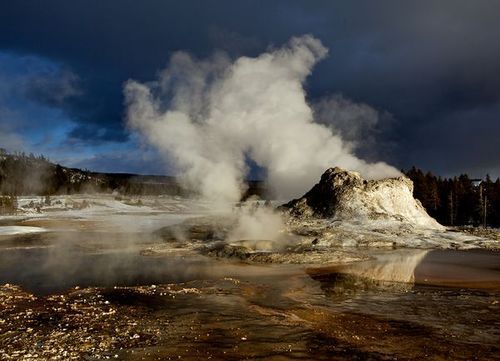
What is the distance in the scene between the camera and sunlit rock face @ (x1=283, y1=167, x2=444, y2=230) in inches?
1496

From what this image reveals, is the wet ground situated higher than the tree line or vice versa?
the tree line

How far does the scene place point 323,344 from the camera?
1100cm

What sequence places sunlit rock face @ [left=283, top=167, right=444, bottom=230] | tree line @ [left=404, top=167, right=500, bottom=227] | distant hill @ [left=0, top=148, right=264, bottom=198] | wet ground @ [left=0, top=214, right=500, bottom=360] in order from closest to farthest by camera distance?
wet ground @ [left=0, top=214, right=500, bottom=360], sunlit rock face @ [left=283, top=167, right=444, bottom=230], tree line @ [left=404, top=167, right=500, bottom=227], distant hill @ [left=0, top=148, right=264, bottom=198]

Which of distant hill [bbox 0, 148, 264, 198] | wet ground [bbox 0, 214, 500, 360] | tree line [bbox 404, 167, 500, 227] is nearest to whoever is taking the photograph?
wet ground [bbox 0, 214, 500, 360]

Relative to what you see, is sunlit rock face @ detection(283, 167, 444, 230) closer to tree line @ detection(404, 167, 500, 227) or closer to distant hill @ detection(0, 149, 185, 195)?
tree line @ detection(404, 167, 500, 227)

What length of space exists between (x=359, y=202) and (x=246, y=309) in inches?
1022

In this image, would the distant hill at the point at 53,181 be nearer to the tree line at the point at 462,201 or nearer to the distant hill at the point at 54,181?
the distant hill at the point at 54,181

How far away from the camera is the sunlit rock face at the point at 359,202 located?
38.0 meters

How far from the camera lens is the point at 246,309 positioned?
14.6 meters

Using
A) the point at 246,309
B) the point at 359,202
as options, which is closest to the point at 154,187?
the point at 359,202

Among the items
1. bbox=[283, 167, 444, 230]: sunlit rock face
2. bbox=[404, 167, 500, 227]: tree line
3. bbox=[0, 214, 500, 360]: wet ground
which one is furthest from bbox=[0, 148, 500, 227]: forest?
bbox=[0, 214, 500, 360]: wet ground

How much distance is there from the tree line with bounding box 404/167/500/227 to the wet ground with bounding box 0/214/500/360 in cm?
3936

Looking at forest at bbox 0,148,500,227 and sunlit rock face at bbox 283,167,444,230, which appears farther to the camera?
forest at bbox 0,148,500,227

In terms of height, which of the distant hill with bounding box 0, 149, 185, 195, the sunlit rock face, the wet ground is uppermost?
the distant hill with bounding box 0, 149, 185, 195
